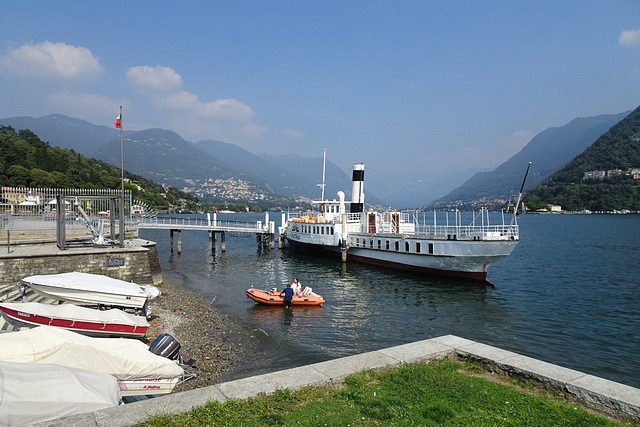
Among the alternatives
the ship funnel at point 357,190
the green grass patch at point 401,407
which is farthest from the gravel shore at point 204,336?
the ship funnel at point 357,190

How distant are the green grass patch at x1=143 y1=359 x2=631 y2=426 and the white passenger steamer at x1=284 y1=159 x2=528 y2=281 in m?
22.9

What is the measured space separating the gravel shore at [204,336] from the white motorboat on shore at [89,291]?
5.11 ft

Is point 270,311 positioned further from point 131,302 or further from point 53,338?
point 53,338

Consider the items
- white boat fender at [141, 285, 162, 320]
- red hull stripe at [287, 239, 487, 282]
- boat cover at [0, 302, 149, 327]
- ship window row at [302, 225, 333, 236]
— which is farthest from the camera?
ship window row at [302, 225, 333, 236]

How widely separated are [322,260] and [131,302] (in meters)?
28.5

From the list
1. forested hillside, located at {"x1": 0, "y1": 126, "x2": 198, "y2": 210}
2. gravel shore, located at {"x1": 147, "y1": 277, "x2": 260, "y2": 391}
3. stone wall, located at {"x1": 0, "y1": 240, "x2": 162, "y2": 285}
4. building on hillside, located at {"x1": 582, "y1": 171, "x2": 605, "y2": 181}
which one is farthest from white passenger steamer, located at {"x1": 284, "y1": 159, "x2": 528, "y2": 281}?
building on hillside, located at {"x1": 582, "y1": 171, "x2": 605, "y2": 181}

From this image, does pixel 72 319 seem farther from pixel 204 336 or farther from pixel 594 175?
pixel 594 175

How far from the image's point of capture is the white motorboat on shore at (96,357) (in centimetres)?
852

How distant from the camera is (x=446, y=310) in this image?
22531 mm

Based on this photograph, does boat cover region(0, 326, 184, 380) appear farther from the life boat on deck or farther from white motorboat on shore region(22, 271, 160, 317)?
the life boat on deck

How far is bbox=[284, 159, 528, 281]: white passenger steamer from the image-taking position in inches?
1131

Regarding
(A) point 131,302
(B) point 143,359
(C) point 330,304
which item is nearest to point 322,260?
(C) point 330,304

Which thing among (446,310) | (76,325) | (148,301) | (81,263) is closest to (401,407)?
(76,325)

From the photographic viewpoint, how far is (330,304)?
77.9 ft
